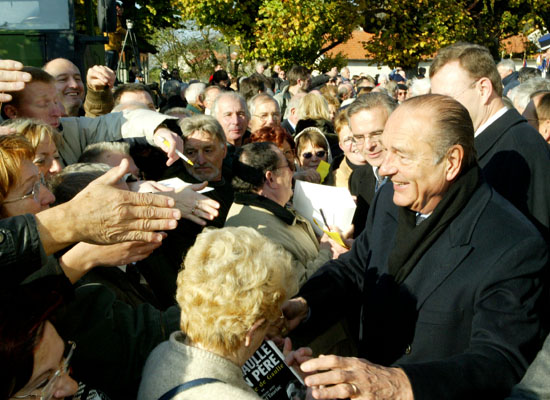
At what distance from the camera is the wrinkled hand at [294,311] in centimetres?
259

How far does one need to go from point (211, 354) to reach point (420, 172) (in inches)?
49.7

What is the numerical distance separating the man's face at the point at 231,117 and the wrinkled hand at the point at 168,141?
181 cm

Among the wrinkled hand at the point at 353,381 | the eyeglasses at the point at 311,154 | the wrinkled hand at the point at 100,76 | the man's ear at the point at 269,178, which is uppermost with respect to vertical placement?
the wrinkled hand at the point at 100,76

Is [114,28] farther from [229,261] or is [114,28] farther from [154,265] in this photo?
[229,261]

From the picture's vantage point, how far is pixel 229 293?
194 cm

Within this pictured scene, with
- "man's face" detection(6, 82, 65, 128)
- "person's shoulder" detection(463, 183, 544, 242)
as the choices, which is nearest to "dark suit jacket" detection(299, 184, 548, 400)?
"person's shoulder" detection(463, 183, 544, 242)

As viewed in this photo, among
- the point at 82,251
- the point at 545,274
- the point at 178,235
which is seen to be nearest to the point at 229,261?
the point at 82,251

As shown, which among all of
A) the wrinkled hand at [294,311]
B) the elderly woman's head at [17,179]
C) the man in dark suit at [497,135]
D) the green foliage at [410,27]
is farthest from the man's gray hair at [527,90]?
the green foliage at [410,27]

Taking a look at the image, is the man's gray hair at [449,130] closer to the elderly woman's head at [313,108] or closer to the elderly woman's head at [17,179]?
the elderly woman's head at [17,179]

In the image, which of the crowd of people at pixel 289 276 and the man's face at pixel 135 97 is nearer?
the crowd of people at pixel 289 276

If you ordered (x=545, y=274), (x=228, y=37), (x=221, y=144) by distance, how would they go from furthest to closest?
(x=228, y=37) < (x=221, y=144) < (x=545, y=274)

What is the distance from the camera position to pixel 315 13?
17312 mm

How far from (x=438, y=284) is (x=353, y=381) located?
26.4 inches

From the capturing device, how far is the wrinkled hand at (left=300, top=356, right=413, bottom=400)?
179cm
